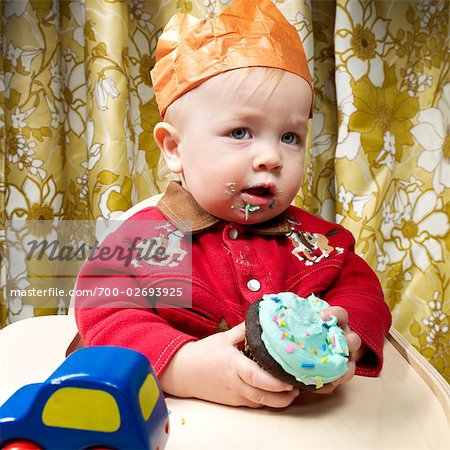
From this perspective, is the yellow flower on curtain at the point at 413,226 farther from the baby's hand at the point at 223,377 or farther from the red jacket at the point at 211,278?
the baby's hand at the point at 223,377

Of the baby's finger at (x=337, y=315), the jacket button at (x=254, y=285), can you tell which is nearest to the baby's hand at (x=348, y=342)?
the baby's finger at (x=337, y=315)

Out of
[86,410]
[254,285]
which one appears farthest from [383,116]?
[86,410]

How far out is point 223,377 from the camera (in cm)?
63

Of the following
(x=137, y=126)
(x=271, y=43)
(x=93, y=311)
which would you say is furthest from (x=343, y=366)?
(x=137, y=126)

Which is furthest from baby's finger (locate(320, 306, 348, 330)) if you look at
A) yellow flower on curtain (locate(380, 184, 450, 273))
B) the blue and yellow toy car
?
yellow flower on curtain (locate(380, 184, 450, 273))

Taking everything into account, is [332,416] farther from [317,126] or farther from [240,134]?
[317,126]

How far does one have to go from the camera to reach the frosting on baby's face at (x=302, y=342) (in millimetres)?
558

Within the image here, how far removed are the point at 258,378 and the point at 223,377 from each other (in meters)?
0.05

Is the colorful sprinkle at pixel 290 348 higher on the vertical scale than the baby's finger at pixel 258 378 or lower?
higher

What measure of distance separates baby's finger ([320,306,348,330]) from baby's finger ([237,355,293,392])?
83 millimetres

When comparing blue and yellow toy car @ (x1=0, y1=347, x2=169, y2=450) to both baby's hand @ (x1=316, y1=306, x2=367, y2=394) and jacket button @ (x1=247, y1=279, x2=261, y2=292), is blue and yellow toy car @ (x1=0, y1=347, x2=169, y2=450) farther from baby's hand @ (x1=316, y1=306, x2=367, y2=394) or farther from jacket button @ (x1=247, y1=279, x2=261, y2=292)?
jacket button @ (x1=247, y1=279, x2=261, y2=292)

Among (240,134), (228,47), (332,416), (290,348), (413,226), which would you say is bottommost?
(413,226)

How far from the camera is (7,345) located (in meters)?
0.81

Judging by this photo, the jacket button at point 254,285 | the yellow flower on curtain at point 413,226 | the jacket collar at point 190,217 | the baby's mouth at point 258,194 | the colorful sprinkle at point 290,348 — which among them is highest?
the baby's mouth at point 258,194
